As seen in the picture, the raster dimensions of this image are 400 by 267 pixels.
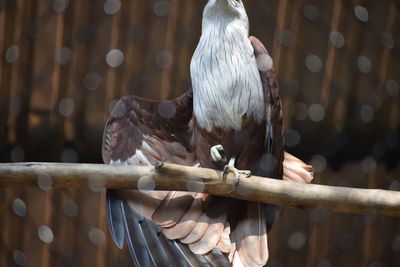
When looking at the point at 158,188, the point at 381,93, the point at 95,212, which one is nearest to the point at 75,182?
the point at 158,188

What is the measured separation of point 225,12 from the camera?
1091 millimetres

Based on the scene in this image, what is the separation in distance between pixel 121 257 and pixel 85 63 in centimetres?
43

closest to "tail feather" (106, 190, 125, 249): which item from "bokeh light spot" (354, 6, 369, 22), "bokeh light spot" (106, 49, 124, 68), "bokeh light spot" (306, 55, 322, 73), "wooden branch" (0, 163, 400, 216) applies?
"wooden branch" (0, 163, 400, 216)

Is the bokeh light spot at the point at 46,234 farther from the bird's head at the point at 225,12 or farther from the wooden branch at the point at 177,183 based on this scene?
the bird's head at the point at 225,12

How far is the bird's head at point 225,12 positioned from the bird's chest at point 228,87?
1.8 inches

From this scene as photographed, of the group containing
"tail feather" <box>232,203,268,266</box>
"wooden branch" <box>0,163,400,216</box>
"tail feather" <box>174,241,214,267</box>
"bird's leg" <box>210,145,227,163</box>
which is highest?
"bird's leg" <box>210,145,227,163</box>

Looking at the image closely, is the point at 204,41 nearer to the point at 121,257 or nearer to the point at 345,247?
the point at 121,257

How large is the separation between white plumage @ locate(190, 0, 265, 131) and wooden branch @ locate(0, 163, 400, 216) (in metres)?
0.13

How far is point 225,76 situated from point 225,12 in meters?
0.12

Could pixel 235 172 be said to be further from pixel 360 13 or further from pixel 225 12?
pixel 360 13

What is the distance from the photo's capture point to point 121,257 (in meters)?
1.38

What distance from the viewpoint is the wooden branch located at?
3.10 feet

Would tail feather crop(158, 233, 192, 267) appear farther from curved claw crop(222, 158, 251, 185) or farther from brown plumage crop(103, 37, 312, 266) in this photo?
curved claw crop(222, 158, 251, 185)

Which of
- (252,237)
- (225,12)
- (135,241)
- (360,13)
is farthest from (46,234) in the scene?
(360,13)
